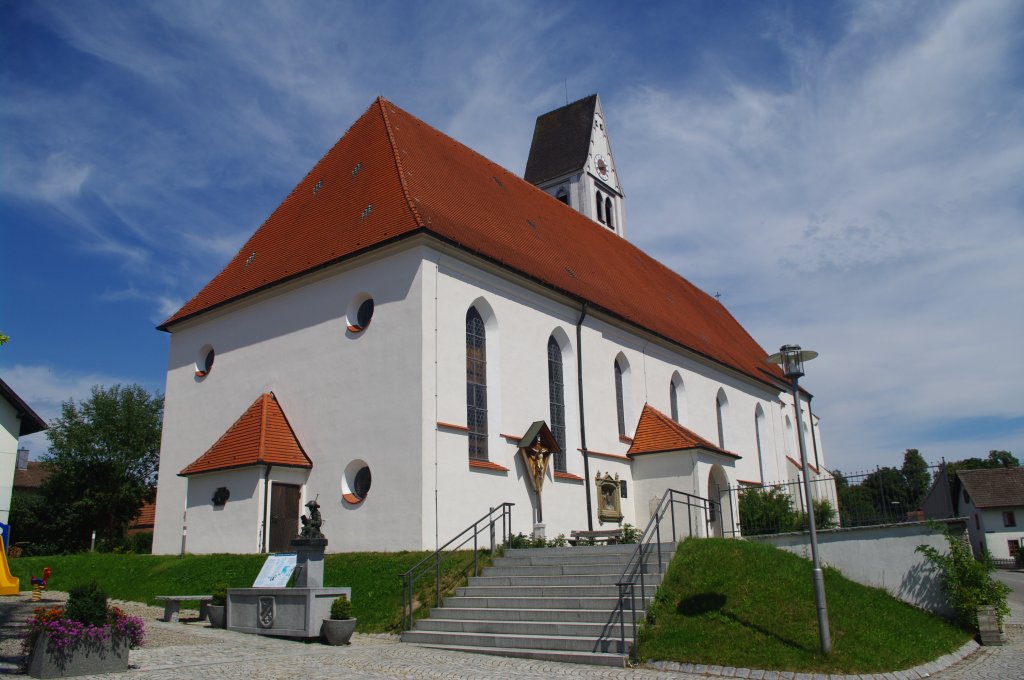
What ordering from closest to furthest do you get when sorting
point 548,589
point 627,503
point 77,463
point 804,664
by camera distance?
point 804,664 < point 548,589 < point 627,503 < point 77,463

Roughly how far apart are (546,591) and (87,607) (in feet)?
20.1

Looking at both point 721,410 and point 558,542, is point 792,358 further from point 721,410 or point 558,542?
point 721,410

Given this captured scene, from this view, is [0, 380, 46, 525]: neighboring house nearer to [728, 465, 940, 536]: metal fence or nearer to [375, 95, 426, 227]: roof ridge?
[375, 95, 426, 227]: roof ridge

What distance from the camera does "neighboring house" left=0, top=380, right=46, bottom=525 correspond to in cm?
1814

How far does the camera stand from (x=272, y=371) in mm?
18078

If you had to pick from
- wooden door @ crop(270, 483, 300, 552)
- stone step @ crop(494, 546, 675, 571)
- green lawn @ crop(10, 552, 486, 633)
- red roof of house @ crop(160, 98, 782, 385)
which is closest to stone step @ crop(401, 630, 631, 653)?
green lawn @ crop(10, 552, 486, 633)

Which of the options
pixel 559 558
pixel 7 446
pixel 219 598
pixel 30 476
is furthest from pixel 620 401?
pixel 30 476

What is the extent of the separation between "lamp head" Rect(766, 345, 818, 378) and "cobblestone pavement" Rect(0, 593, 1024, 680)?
12.5 feet

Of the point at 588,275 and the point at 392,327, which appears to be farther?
the point at 588,275

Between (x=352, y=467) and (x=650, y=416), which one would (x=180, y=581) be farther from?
(x=650, y=416)

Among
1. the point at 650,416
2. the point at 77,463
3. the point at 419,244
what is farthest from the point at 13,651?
the point at 77,463

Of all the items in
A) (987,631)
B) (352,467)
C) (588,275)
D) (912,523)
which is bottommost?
(987,631)

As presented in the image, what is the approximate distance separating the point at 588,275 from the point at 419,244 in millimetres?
7892

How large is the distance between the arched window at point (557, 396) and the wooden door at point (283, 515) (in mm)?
5768
